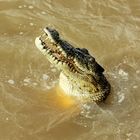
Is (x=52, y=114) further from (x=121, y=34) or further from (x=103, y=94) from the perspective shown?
(x=121, y=34)

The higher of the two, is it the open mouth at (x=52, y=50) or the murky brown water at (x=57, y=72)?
the open mouth at (x=52, y=50)

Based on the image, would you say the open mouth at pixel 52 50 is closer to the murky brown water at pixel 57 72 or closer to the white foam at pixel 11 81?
the murky brown water at pixel 57 72

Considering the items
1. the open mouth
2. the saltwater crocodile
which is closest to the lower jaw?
the saltwater crocodile

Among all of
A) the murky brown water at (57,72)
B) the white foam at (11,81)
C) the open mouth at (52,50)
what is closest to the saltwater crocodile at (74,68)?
the open mouth at (52,50)

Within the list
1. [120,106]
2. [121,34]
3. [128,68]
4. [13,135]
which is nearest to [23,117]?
[13,135]

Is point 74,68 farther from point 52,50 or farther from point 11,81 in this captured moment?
point 11,81

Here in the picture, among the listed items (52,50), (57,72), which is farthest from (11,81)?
(52,50)

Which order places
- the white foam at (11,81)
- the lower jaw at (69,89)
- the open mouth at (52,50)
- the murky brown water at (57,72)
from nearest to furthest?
A: the open mouth at (52,50) → the murky brown water at (57,72) → the lower jaw at (69,89) → the white foam at (11,81)
